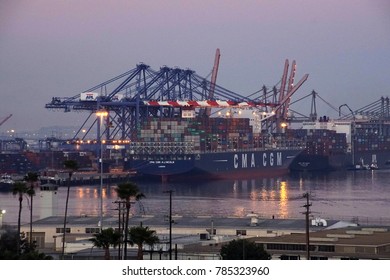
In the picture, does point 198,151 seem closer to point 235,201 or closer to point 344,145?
point 235,201

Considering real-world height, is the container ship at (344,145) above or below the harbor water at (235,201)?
above

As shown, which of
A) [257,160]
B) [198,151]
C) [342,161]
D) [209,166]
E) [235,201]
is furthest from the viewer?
[342,161]

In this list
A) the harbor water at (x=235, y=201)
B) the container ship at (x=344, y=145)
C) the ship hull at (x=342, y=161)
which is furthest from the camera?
the container ship at (x=344, y=145)

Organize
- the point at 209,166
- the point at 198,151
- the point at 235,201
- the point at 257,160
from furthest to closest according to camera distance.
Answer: the point at 257,160 → the point at 198,151 → the point at 209,166 → the point at 235,201

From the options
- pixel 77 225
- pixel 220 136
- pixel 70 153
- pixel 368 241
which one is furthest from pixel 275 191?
pixel 368 241

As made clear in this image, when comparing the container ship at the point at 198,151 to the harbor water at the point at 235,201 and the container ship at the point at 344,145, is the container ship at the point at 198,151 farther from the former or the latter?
the container ship at the point at 344,145

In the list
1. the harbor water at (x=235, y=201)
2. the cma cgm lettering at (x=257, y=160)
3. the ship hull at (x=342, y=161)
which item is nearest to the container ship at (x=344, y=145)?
the ship hull at (x=342, y=161)

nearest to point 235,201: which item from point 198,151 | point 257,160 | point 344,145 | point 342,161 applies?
point 198,151

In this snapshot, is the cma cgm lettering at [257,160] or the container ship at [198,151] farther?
the cma cgm lettering at [257,160]
